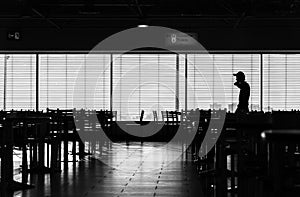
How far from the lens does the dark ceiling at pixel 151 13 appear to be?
1359cm

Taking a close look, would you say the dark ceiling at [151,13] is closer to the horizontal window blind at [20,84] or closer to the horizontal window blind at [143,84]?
the horizontal window blind at [20,84]

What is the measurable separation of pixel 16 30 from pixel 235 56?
6.24 meters

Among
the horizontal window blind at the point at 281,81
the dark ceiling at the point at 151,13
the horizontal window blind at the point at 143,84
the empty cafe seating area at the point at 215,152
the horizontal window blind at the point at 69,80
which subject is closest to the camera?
the empty cafe seating area at the point at 215,152

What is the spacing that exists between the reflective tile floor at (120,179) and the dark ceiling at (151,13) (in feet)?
13.6

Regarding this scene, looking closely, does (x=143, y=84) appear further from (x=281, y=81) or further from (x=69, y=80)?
(x=281, y=81)

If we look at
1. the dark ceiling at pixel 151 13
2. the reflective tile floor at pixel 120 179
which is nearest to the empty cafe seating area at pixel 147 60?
the dark ceiling at pixel 151 13

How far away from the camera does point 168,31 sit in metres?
17.2

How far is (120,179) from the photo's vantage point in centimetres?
788

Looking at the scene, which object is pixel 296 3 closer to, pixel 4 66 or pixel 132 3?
pixel 132 3

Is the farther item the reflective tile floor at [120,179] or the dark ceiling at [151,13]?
the dark ceiling at [151,13]

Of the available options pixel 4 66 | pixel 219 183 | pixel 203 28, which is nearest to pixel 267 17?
pixel 203 28

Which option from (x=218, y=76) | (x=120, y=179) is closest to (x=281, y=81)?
(x=218, y=76)

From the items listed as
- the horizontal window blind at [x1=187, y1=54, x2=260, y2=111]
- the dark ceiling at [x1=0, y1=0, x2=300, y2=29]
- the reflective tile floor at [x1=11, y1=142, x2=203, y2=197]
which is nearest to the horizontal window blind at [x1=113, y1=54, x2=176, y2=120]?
the horizontal window blind at [x1=187, y1=54, x2=260, y2=111]

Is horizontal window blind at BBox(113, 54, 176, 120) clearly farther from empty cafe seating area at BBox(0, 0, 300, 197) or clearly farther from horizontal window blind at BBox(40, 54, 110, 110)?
horizontal window blind at BBox(40, 54, 110, 110)
